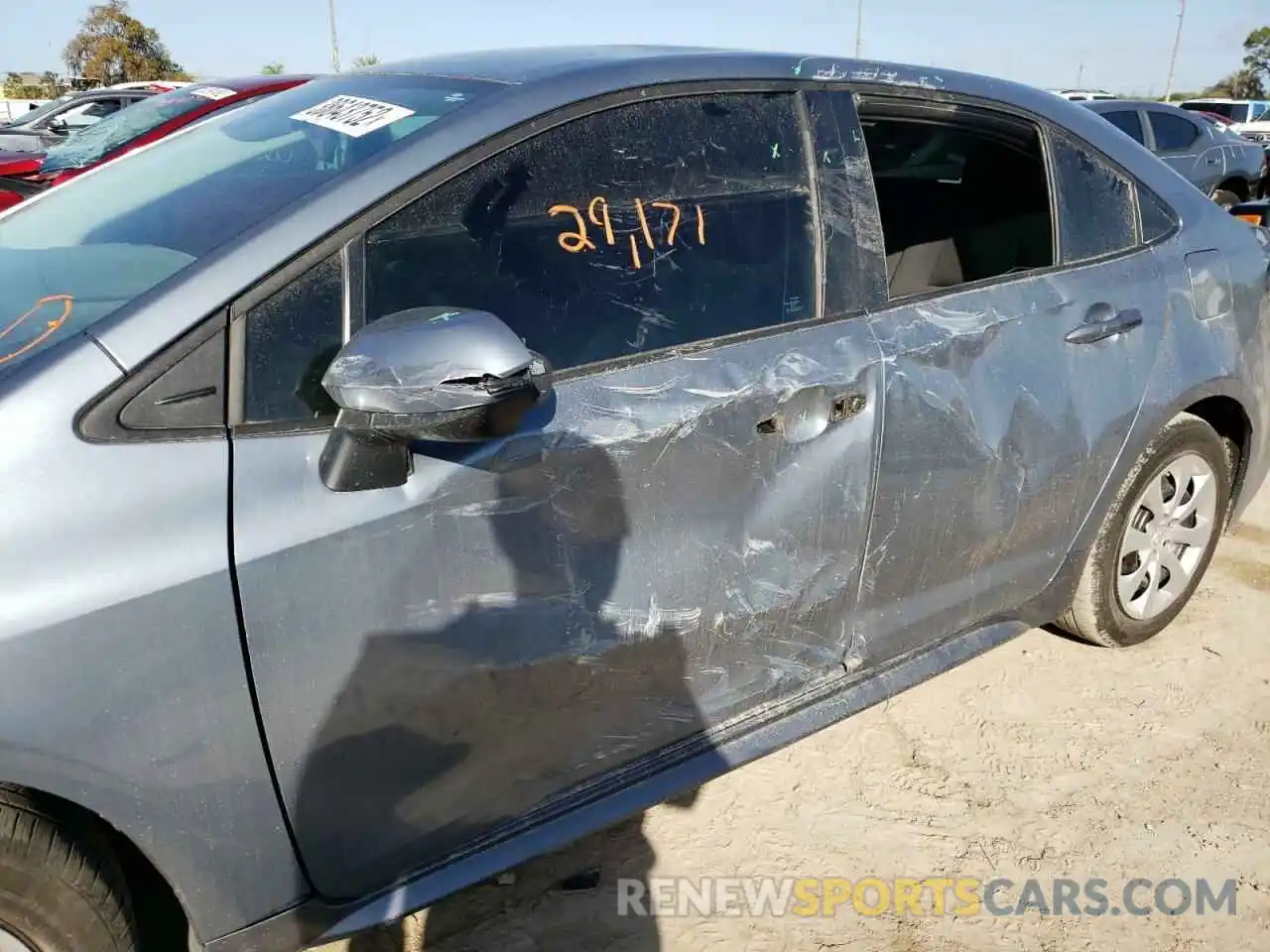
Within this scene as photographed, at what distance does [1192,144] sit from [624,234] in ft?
38.4

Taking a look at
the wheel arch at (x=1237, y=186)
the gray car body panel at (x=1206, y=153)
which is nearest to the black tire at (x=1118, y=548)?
the gray car body panel at (x=1206, y=153)

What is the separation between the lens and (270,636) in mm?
1479

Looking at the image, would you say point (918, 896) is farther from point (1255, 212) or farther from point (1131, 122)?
point (1131, 122)

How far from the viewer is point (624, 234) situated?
1.90 metres

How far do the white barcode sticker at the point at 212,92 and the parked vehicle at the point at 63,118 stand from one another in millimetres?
3995

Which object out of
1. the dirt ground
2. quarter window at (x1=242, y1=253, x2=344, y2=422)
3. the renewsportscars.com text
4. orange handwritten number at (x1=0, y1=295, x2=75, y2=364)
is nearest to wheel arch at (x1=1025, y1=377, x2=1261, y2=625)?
the dirt ground

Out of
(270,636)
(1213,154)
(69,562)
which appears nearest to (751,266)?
(270,636)

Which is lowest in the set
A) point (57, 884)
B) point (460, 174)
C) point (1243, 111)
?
point (1243, 111)

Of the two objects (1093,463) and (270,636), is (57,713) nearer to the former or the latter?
(270,636)

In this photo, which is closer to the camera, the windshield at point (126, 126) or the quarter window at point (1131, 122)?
the windshield at point (126, 126)

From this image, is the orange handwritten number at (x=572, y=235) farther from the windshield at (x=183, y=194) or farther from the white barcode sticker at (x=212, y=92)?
the white barcode sticker at (x=212, y=92)

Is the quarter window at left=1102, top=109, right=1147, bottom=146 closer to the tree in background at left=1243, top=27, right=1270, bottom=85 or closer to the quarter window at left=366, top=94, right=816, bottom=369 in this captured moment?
the quarter window at left=366, top=94, right=816, bottom=369

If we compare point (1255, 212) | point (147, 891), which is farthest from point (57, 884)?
point (1255, 212)

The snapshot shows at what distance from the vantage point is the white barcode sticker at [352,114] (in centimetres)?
187
